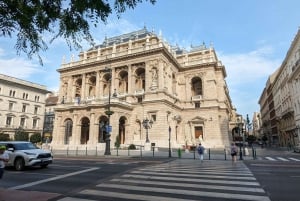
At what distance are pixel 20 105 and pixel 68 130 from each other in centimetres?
2523

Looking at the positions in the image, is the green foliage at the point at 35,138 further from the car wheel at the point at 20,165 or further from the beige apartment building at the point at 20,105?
the car wheel at the point at 20,165

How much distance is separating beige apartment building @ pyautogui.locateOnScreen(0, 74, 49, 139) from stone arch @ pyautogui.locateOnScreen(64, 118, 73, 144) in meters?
20.5

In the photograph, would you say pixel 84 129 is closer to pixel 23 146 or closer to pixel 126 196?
pixel 23 146

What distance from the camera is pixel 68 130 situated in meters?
43.5

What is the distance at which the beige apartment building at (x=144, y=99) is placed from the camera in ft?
128

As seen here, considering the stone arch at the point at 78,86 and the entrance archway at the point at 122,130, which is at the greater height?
the stone arch at the point at 78,86

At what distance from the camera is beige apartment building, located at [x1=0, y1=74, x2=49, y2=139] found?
5566cm

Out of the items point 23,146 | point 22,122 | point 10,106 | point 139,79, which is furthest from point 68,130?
point 23,146

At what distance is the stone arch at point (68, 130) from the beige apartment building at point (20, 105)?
20531 millimetres

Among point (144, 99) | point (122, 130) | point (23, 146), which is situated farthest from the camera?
point (122, 130)

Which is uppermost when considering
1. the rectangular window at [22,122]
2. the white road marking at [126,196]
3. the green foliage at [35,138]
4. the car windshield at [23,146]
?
the rectangular window at [22,122]

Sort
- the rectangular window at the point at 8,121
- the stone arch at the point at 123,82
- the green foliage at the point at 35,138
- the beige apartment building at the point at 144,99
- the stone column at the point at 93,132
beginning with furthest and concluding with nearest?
the rectangular window at the point at 8,121
the green foliage at the point at 35,138
the stone arch at the point at 123,82
the beige apartment building at the point at 144,99
the stone column at the point at 93,132

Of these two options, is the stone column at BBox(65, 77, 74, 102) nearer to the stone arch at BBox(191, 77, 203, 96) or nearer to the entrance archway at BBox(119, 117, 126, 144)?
the entrance archway at BBox(119, 117, 126, 144)

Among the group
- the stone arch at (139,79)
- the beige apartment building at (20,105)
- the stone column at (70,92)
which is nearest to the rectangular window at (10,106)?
the beige apartment building at (20,105)
